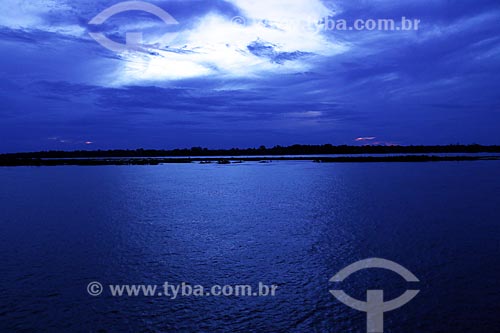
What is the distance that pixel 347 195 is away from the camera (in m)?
36.5

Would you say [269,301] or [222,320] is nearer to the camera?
[222,320]

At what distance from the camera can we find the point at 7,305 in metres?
11.3

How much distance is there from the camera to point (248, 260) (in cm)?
1569

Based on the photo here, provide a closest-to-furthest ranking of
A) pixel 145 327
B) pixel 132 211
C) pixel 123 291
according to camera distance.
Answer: pixel 145 327, pixel 123 291, pixel 132 211

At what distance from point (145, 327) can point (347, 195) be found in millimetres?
29222

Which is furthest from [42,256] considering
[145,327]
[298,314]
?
[298,314]

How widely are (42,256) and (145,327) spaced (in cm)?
912

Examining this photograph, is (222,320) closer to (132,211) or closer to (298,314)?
(298,314)

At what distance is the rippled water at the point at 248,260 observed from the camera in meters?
10.5

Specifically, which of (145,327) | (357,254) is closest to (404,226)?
(357,254)

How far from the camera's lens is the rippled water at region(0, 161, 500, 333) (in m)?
10.5

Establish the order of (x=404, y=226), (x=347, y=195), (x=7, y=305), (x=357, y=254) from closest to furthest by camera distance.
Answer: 1. (x=7, y=305)
2. (x=357, y=254)
3. (x=404, y=226)
4. (x=347, y=195)

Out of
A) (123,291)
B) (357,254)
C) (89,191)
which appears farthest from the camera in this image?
(89,191)

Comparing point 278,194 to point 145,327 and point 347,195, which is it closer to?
point 347,195
